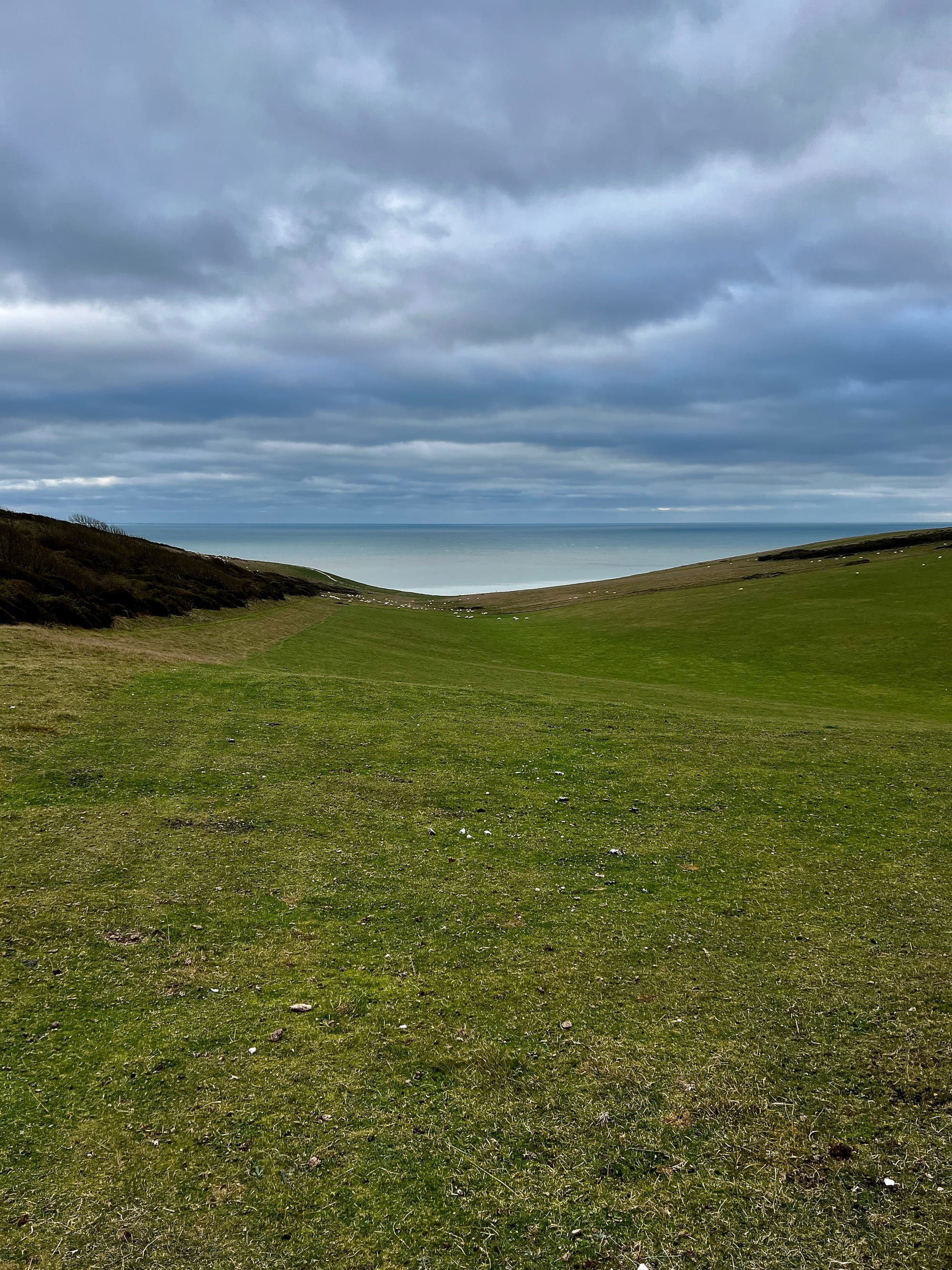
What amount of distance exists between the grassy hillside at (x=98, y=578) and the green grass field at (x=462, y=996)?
10352 mm

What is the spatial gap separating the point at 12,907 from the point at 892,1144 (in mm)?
9045

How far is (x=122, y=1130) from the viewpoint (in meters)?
5.16

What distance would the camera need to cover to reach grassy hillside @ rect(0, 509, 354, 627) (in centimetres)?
2555

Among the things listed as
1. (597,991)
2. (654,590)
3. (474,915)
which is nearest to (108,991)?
(474,915)

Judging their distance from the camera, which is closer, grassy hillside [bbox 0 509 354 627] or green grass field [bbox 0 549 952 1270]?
green grass field [bbox 0 549 952 1270]

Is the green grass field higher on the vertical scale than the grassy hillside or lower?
lower

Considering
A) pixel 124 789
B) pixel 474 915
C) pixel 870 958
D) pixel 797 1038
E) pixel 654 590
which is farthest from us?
pixel 654 590

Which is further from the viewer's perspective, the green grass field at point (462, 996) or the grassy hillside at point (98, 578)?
the grassy hillside at point (98, 578)

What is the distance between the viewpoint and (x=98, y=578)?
106 ft

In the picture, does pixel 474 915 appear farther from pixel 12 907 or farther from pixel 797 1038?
pixel 12 907

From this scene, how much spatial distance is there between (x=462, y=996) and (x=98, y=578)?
31967mm

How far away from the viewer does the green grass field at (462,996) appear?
4578 mm

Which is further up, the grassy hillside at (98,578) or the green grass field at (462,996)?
the grassy hillside at (98,578)

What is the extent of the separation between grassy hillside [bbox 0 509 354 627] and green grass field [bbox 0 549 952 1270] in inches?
408
